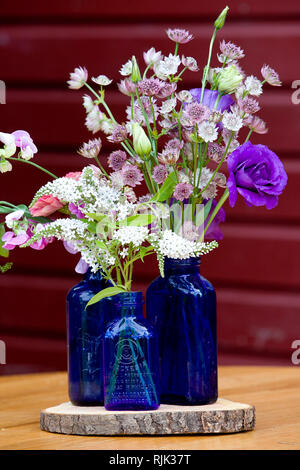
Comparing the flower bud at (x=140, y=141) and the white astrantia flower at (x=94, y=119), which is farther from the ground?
the white astrantia flower at (x=94, y=119)

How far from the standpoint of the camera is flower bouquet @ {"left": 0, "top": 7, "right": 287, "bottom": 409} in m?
0.99

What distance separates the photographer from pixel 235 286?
2402 millimetres

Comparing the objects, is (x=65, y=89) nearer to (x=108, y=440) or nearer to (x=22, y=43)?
(x=22, y=43)

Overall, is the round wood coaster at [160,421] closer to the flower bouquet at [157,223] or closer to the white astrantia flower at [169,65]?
the flower bouquet at [157,223]

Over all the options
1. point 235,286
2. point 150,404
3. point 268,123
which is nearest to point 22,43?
point 268,123

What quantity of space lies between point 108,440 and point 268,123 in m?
1.55

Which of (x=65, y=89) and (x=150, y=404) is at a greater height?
(x=65, y=89)

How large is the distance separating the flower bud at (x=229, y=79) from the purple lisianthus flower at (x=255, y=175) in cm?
8

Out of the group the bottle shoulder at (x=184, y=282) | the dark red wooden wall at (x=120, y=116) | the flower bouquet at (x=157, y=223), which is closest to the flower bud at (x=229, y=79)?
the flower bouquet at (x=157, y=223)

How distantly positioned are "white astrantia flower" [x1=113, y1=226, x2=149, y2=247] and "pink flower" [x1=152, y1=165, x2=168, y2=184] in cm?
7

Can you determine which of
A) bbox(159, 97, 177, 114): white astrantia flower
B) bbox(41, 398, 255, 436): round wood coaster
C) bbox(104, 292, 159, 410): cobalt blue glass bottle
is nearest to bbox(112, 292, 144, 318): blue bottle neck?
bbox(104, 292, 159, 410): cobalt blue glass bottle

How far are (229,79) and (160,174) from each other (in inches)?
5.7

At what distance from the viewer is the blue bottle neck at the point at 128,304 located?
100 cm

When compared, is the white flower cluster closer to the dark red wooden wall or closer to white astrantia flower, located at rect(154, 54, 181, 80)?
white astrantia flower, located at rect(154, 54, 181, 80)
